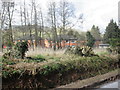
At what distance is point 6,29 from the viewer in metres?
19.5

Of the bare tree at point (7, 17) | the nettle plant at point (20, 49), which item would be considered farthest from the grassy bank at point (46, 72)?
the bare tree at point (7, 17)

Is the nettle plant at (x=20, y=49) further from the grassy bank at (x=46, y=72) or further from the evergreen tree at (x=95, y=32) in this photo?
the evergreen tree at (x=95, y=32)

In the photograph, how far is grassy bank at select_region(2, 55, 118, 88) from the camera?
548 centimetres

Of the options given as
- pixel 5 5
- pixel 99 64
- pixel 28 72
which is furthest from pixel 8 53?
pixel 5 5

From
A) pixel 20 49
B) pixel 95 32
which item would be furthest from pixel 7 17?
pixel 95 32

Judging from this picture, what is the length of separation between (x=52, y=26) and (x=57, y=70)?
20304 millimetres

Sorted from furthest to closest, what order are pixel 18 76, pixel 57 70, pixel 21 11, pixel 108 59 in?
pixel 21 11 < pixel 108 59 < pixel 57 70 < pixel 18 76

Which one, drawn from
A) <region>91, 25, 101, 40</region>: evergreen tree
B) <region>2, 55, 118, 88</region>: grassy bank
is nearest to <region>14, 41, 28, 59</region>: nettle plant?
<region>2, 55, 118, 88</region>: grassy bank

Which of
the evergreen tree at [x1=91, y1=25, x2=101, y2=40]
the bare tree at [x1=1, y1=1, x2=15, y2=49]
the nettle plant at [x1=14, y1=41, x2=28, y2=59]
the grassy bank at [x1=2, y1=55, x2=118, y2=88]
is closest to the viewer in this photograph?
the grassy bank at [x1=2, y1=55, x2=118, y2=88]

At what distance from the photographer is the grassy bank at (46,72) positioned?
5.48 m

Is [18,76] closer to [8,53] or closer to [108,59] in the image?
[8,53]

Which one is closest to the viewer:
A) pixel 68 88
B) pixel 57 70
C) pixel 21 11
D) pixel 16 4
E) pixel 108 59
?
pixel 68 88

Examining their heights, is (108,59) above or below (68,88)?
above

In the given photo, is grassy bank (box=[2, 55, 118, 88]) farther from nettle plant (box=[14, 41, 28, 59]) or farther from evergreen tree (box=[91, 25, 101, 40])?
evergreen tree (box=[91, 25, 101, 40])
